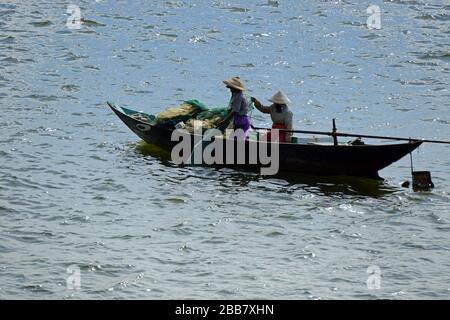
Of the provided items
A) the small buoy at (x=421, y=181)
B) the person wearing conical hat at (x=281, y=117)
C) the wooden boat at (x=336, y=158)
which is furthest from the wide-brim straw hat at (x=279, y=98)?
the small buoy at (x=421, y=181)

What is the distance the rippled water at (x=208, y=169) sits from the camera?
14.4 m

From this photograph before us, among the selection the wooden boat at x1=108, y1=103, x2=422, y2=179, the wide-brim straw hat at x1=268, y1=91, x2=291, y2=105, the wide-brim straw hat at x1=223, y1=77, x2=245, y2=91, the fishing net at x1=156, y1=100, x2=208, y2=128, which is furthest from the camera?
the fishing net at x1=156, y1=100, x2=208, y2=128

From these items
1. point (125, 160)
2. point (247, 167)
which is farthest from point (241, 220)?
point (125, 160)

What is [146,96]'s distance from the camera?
74.5 feet

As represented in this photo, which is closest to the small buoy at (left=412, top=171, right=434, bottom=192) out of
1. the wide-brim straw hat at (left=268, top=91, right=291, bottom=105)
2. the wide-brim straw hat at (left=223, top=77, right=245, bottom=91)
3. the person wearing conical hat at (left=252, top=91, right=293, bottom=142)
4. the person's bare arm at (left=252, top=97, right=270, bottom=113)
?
the person wearing conical hat at (left=252, top=91, right=293, bottom=142)

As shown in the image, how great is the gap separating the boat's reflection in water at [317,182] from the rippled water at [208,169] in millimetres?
37

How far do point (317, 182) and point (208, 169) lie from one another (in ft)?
5.48

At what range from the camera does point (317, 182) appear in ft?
58.6

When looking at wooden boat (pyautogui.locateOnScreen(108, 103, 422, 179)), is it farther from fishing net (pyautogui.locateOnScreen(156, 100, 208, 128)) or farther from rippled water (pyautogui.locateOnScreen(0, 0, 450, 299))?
fishing net (pyautogui.locateOnScreen(156, 100, 208, 128))

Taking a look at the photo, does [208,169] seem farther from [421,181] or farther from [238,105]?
[421,181]

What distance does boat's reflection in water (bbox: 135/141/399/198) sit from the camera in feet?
57.6

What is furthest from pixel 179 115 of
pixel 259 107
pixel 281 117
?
pixel 281 117

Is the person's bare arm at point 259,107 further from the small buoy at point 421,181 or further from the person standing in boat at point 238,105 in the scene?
the small buoy at point 421,181

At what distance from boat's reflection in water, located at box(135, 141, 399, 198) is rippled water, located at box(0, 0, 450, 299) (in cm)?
4
